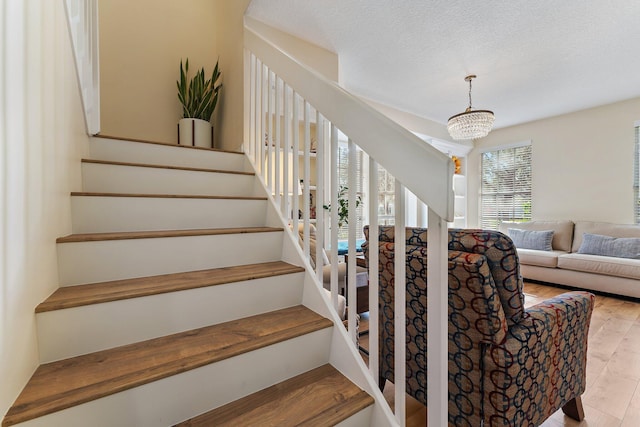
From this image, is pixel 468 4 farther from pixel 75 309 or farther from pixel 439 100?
pixel 75 309

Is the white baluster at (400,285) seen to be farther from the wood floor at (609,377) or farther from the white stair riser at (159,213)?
the white stair riser at (159,213)

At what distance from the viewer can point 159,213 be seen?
144cm

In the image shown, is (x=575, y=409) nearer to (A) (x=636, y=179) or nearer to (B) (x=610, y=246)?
(B) (x=610, y=246)

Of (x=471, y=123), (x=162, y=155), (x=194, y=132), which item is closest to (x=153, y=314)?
(x=162, y=155)

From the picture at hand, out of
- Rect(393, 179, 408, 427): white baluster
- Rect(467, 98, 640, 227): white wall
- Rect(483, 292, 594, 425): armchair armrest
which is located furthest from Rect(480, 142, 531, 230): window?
Rect(393, 179, 408, 427): white baluster

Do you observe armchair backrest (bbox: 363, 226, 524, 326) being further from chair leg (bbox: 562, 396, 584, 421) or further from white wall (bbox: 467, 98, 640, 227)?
white wall (bbox: 467, 98, 640, 227)

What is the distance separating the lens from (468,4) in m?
2.21

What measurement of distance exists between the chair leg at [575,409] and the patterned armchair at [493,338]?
0.13 metres

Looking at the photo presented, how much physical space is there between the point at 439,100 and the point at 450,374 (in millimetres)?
3963

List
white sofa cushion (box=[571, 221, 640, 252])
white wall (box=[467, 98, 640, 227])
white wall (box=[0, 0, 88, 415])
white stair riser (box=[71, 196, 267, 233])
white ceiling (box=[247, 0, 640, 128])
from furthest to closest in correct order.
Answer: white wall (box=[467, 98, 640, 227])
white sofa cushion (box=[571, 221, 640, 252])
white ceiling (box=[247, 0, 640, 128])
white stair riser (box=[71, 196, 267, 233])
white wall (box=[0, 0, 88, 415])

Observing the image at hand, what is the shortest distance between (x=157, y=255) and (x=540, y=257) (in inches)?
188

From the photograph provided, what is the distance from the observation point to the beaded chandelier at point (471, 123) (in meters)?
3.16

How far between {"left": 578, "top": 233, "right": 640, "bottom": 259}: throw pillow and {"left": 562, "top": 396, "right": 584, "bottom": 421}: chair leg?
10.6 feet

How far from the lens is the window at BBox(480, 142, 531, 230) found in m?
5.15
